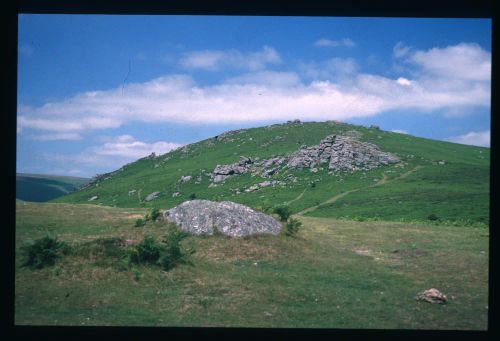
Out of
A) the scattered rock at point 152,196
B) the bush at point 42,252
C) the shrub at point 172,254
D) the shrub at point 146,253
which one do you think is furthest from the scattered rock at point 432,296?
the scattered rock at point 152,196

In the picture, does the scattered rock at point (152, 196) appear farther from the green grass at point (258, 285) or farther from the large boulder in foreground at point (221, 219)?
the large boulder in foreground at point (221, 219)

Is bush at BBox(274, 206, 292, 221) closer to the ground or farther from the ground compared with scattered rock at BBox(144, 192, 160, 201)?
farther from the ground

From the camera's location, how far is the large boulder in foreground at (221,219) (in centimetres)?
2234

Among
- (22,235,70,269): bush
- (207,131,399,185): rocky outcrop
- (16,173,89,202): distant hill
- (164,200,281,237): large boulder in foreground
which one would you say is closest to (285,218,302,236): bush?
(164,200,281,237): large boulder in foreground

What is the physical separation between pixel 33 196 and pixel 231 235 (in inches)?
4994

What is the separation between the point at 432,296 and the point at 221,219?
12901mm

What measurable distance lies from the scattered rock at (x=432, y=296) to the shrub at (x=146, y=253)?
12.2m

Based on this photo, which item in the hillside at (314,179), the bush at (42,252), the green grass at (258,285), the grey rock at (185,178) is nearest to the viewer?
the green grass at (258,285)

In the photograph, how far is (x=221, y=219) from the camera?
22984 millimetres

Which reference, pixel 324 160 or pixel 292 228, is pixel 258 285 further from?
pixel 324 160

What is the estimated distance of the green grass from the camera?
12609 mm

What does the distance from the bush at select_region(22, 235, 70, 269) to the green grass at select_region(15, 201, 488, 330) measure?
457mm

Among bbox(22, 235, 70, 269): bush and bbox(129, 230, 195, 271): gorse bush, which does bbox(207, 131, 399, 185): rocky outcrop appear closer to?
bbox(129, 230, 195, 271): gorse bush

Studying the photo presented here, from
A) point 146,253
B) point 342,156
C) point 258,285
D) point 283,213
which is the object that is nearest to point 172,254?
point 146,253
